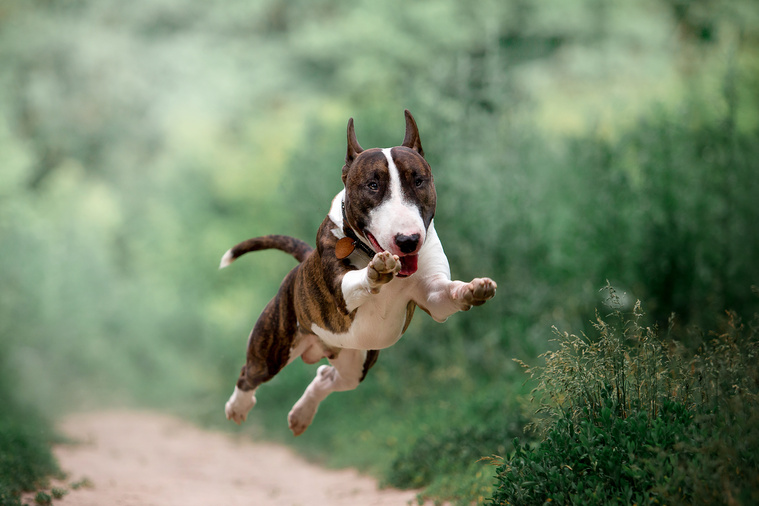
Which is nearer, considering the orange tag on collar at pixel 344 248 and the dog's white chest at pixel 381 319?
the orange tag on collar at pixel 344 248

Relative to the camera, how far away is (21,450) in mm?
7637

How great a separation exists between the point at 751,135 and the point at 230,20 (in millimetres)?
17309

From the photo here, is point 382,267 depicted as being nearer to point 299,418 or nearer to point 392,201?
point 392,201

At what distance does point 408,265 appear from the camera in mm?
3471

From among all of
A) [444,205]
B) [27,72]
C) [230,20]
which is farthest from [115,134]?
[444,205]

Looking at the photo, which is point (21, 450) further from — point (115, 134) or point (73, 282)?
point (115, 134)

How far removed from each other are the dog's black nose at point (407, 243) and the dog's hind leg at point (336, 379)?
1421 millimetres

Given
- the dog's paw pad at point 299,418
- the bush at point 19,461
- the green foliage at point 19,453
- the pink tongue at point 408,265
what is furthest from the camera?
the green foliage at point 19,453

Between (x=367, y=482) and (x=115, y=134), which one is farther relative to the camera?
(x=115, y=134)

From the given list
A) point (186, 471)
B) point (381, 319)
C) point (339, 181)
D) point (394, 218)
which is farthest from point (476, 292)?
point (339, 181)

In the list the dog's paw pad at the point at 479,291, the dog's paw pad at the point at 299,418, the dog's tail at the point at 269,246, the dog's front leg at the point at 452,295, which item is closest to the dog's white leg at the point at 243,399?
the dog's paw pad at the point at 299,418

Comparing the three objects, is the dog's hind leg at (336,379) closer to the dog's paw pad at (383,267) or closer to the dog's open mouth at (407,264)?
the dog's open mouth at (407,264)

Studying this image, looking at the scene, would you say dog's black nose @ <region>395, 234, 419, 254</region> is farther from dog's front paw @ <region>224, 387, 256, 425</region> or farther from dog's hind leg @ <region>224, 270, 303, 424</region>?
dog's front paw @ <region>224, 387, 256, 425</region>

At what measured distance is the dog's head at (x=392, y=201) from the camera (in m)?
3.36
